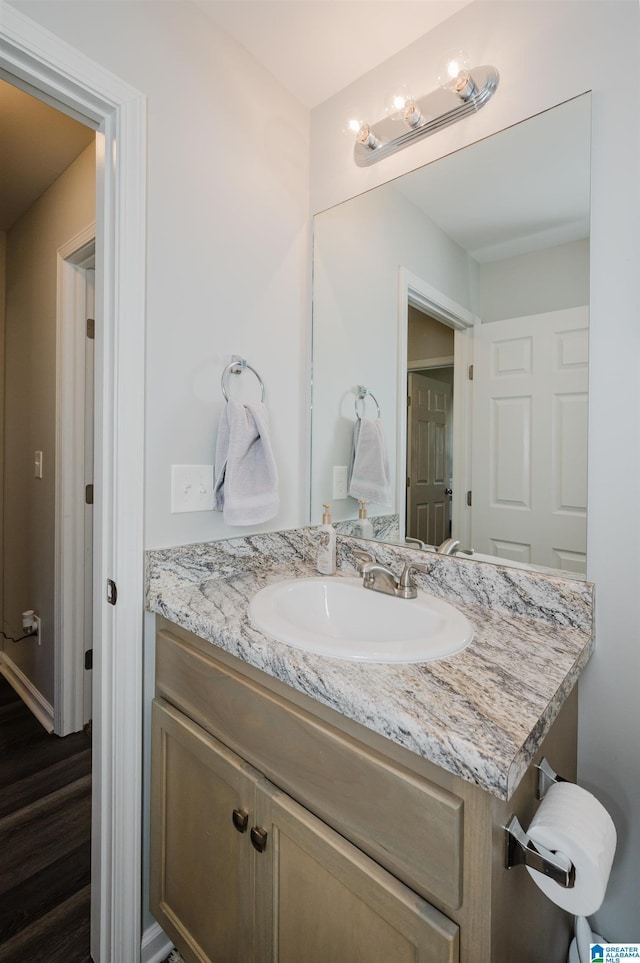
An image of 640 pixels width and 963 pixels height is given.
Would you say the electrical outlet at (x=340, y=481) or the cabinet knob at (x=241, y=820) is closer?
the cabinet knob at (x=241, y=820)

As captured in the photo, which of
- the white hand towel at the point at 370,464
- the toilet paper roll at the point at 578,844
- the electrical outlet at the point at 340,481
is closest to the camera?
the toilet paper roll at the point at 578,844

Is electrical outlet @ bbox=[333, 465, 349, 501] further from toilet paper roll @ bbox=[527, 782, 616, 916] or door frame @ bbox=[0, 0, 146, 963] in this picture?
toilet paper roll @ bbox=[527, 782, 616, 916]

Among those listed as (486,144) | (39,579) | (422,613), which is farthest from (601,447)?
(39,579)

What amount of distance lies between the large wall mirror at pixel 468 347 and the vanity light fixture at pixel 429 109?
0.31 feet

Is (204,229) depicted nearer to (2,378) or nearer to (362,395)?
(362,395)

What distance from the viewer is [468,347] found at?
3.95ft

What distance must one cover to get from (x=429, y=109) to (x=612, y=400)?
921 mm

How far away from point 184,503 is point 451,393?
0.79m

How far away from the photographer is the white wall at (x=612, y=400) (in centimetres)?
92

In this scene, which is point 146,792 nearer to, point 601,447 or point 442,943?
point 442,943

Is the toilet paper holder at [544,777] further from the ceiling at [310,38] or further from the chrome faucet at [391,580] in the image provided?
the ceiling at [310,38]

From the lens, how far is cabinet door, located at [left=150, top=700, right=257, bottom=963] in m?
0.87

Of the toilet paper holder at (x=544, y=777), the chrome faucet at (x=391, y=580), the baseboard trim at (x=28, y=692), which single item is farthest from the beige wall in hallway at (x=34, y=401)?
the toilet paper holder at (x=544, y=777)

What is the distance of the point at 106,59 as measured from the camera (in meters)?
1.02
